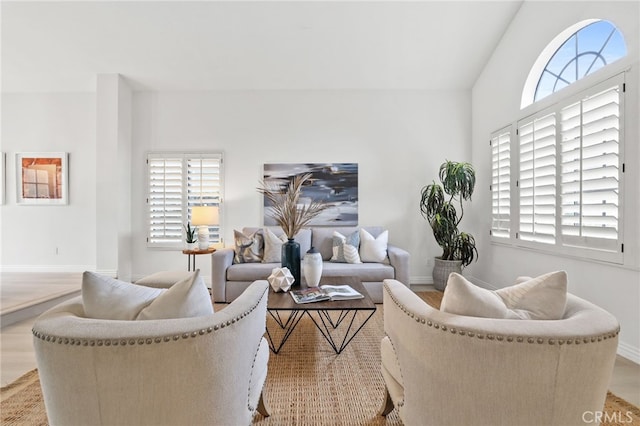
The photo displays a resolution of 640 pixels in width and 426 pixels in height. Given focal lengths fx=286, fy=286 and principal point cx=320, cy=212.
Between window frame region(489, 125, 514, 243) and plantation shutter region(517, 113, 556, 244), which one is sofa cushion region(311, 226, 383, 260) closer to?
window frame region(489, 125, 514, 243)

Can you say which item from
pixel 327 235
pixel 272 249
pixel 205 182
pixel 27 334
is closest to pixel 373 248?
pixel 327 235

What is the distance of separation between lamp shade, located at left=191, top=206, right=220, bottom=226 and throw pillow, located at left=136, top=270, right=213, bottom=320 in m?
2.96

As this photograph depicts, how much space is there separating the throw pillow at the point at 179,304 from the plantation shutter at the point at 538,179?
10.9ft

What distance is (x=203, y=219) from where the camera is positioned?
12.7 ft

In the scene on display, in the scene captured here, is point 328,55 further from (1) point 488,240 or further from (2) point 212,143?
(1) point 488,240

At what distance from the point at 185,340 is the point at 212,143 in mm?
4074

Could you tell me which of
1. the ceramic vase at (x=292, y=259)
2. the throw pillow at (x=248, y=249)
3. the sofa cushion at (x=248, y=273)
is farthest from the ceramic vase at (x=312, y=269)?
the throw pillow at (x=248, y=249)

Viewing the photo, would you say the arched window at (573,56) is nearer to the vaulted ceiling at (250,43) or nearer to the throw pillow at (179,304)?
the vaulted ceiling at (250,43)

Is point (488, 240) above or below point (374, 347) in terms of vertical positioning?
above

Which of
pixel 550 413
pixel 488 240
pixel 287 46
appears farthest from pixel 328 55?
pixel 550 413

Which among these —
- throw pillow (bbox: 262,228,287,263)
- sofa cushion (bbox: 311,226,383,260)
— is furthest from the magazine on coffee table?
sofa cushion (bbox: 311,226,383,260)

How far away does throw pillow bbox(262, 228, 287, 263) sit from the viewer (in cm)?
369

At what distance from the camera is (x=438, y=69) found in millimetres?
4078

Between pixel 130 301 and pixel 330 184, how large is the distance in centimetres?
355
